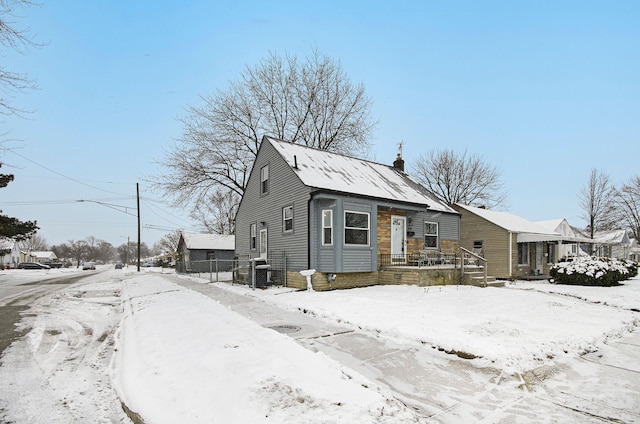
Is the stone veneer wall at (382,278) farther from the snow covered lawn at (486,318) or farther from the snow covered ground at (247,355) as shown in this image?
the snow covered ground at (247,355)

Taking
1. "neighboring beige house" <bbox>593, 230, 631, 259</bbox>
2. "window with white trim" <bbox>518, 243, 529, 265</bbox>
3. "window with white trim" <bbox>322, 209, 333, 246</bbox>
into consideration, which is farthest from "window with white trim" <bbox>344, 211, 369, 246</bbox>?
"neighboring beige house" <bbox>593, 230, 631, 259</bbox>

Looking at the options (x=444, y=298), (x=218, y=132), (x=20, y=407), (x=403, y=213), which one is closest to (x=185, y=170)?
(x=218, y=132)

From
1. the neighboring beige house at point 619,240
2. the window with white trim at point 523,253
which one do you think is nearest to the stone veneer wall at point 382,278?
the window with white trim at point 523,253

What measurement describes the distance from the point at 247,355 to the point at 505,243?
22348 millimetres

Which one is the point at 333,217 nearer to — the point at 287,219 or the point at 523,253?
the point at 287,219

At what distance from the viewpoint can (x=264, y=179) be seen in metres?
18.6

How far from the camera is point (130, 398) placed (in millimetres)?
4340

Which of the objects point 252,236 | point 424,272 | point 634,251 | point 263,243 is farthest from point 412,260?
point 634,251

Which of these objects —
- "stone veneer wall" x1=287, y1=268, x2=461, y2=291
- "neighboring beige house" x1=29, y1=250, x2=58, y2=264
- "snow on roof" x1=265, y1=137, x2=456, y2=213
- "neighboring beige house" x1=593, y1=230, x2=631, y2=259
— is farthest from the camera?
"neighboring beige house" x1=29, y1=250, x2=58, y2=264

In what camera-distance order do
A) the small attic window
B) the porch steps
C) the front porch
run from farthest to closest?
the small attic window < the porch steps < the front porch

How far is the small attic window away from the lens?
59.9ft

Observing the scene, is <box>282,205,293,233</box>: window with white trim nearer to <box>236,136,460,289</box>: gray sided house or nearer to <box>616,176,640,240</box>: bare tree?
<box>236,136,460,289</box>: gray sided house

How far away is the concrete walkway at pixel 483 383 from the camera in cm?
399

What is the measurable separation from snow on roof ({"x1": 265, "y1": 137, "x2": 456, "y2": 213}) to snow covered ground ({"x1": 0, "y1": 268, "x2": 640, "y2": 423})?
212 inches
